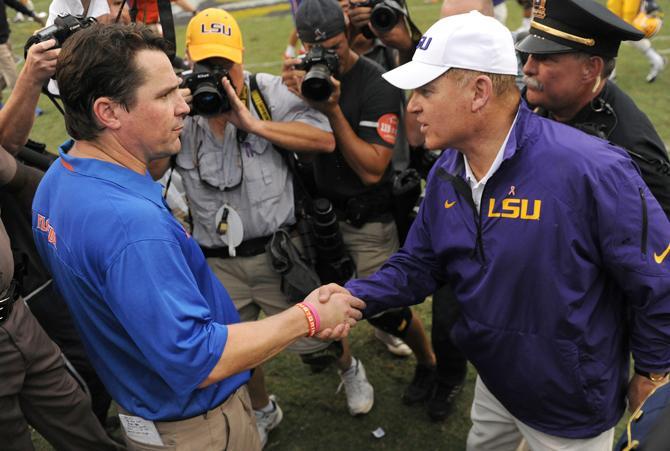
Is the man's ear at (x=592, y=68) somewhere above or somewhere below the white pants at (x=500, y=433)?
above

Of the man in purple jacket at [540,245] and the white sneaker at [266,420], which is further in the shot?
the white sneaker at [266,420]

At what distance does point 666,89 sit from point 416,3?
23.0 ft

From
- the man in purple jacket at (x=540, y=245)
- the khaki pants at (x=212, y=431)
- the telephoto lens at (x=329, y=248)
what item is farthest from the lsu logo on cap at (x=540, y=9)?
the khaki pants at (x=212, y=431)

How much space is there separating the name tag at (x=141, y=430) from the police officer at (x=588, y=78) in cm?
212

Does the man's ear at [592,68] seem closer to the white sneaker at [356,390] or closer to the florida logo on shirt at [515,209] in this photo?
the florida logo on shirt at [515,209]

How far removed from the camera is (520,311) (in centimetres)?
219

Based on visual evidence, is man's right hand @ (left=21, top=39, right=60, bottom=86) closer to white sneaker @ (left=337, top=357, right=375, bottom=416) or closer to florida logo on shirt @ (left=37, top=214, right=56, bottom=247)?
florida logo on shirt @ (left=37, top=214, right=56, bottom=247)

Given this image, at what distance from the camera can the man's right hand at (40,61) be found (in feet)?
9.06

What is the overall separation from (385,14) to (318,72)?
0.92 metres

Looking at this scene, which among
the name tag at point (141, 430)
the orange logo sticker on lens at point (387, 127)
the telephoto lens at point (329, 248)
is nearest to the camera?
the name tag at point (141, 430)

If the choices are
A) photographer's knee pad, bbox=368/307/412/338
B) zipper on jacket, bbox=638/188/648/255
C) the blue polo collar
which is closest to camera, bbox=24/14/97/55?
the blue polo collar

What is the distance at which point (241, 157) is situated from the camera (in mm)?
3123

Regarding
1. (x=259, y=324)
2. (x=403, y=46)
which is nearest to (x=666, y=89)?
(x=403, y=46)

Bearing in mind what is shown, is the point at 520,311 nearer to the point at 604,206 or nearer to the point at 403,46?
the point at 604,206
